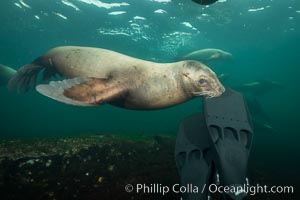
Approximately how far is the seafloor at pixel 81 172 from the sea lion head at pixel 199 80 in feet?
5.84

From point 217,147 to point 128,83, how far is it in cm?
239

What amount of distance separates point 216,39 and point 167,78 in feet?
85.5

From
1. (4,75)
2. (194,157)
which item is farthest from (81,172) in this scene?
(4,75)

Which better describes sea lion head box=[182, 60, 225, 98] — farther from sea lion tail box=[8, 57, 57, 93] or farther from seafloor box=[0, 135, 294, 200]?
sea lion tail box=[8, 57, 57, 93]

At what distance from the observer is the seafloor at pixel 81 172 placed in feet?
12.8

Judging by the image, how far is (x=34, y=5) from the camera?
18.3m

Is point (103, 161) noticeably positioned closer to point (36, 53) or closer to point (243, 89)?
point (243, 89)

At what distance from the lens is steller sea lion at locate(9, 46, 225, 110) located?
437 centimetres

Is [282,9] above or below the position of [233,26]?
above

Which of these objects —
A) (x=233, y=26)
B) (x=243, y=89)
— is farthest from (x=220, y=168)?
(x=233, y=26)

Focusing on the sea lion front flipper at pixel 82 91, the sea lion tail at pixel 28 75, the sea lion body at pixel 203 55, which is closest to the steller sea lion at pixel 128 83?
the sea lion front flipper at pixel 82 91

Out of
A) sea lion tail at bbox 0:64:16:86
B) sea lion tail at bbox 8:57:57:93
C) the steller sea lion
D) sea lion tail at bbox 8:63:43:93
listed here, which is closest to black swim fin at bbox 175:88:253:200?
the steller sea lion

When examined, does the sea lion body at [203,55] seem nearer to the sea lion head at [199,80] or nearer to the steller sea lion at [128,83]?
the steller sea lion at [128,83]

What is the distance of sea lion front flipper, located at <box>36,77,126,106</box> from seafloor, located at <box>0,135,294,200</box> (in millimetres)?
1390
